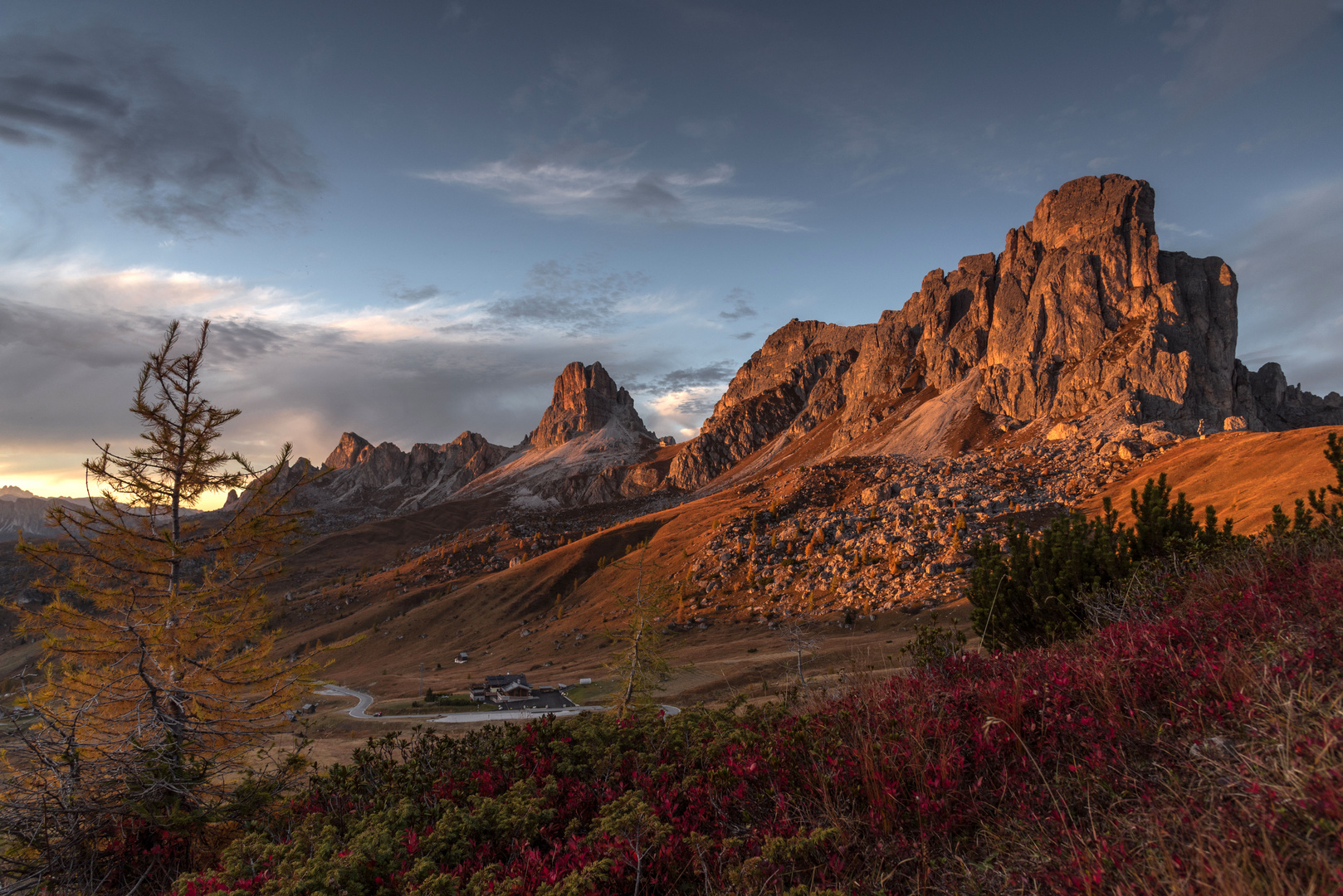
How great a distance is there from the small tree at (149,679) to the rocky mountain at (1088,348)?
124 m

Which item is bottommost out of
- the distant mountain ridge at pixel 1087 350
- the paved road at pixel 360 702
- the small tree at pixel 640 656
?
the paved road at pixel 360 702

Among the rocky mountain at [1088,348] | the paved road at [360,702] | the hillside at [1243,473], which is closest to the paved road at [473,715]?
the paved road at [360,702]

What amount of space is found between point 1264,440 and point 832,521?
50627 mm

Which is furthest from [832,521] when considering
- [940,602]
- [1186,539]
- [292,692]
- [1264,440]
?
[292,692]

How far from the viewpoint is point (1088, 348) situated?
129 m

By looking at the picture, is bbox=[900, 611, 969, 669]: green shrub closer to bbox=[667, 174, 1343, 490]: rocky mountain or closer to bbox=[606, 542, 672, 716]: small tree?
bbox=[606, 542, 672, 716]: small tree

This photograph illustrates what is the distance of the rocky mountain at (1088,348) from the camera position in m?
116

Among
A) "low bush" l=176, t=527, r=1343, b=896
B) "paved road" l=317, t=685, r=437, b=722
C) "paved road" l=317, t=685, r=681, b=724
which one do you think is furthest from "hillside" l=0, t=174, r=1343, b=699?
"low bush" l=176, t=527, r=1343, b=896

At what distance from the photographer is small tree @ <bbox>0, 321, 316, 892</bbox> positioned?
748 centimetres

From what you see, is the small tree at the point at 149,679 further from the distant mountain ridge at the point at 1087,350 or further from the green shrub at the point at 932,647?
the distant mountain ridge at the point at 1087,350

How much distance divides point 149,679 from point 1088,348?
15912 centimetres

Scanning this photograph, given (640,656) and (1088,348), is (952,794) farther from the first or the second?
(1088,348)

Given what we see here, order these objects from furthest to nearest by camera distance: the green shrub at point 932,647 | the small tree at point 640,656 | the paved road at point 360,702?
the paved road at point 360,702 < the small tree at point 640,656 < the green shrub at point 932,647

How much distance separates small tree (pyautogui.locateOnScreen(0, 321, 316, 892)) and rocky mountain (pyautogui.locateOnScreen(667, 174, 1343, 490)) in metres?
124
